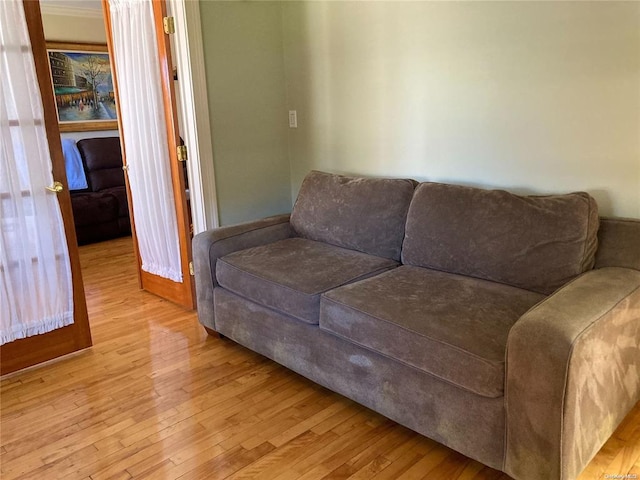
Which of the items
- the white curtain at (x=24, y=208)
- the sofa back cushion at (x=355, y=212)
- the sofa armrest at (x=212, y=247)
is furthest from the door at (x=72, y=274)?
the sofa back cushion at (x=355, y=212)

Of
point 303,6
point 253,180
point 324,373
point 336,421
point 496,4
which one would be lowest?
point 336,421

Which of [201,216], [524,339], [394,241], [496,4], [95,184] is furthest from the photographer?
[95,184]

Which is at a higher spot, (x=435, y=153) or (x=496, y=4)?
(x=496, y=4)

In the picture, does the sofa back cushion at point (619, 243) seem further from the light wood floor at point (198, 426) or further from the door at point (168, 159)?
the door at point (168, 159)

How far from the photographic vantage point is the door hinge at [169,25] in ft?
9.87

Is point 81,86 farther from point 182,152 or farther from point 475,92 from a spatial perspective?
point 475,92

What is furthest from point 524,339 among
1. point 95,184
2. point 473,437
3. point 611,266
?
point 95,184

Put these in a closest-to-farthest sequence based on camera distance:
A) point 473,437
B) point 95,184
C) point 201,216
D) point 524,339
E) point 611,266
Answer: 1. point 524,339
2. point 473,437
3. point 611,266
4. point 201,216
5. point 95,184

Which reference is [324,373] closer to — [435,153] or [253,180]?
[435,153]

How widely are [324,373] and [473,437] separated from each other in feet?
2.40

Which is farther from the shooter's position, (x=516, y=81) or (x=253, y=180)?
(x=253, y=180)

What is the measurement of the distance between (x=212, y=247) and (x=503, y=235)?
1489mm

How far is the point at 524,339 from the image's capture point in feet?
5.13

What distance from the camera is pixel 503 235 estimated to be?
88.5 inches
